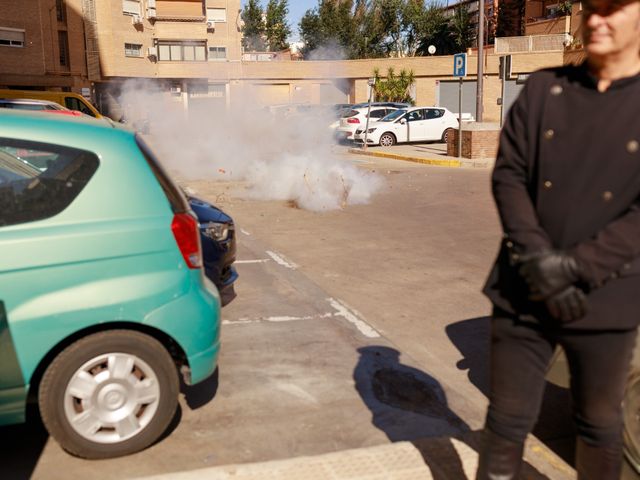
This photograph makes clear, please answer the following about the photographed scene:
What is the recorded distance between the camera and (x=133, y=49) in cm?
5622

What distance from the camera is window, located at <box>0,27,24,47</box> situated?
39594mm

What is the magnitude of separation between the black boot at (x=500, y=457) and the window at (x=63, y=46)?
51.3 meters

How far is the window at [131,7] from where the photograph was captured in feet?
180

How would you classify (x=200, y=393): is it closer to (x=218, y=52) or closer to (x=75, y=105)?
(x=75, y=105)

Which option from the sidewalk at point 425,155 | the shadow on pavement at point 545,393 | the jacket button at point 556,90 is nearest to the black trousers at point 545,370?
the jacket button at point 556,90

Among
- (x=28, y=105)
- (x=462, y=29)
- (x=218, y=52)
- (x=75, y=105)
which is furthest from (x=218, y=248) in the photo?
(x=218, y=52)

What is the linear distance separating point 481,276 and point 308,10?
6217 cm

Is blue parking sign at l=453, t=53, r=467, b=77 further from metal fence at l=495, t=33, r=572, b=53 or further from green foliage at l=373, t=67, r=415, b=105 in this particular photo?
green foliage at l=373, t=67, r=415, b=105

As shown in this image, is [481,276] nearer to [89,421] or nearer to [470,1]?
[89,421]

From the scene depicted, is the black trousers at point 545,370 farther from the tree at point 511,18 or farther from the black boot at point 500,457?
the tree at point 511,18

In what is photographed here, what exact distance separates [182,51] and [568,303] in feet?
199

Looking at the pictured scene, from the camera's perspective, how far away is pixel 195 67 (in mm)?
58312

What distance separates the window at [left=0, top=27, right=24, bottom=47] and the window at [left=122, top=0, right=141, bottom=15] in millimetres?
15606

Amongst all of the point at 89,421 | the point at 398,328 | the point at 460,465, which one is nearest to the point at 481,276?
the point at 398,328
